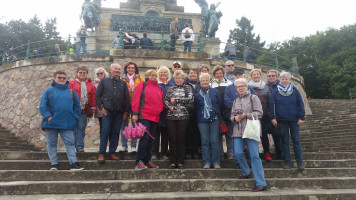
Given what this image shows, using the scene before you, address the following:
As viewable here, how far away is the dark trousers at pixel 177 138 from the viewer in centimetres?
446

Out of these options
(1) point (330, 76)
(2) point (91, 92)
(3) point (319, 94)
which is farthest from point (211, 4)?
(3) point (319, 94)

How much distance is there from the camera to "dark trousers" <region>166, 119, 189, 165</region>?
4457mm

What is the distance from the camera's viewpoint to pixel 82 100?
549cm

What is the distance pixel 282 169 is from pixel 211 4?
12923mm

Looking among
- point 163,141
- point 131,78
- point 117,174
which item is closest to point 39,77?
point 131,78

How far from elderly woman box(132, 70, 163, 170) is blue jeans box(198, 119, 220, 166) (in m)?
0.86

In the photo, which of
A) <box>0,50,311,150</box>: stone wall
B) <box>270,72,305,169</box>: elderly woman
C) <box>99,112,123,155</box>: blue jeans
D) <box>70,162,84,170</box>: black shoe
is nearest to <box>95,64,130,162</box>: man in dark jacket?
<box>99,112,123,155</box>: blue jeans

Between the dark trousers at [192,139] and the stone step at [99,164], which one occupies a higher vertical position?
the dark trousers at [192,139]

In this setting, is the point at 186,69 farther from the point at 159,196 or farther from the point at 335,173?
the point at 159,196

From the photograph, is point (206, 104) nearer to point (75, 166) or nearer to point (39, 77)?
point (75, 166)

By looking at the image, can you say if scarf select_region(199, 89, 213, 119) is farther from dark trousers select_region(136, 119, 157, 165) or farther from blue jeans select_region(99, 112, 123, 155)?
blue jeans select_region(99, 112, 123, 155)

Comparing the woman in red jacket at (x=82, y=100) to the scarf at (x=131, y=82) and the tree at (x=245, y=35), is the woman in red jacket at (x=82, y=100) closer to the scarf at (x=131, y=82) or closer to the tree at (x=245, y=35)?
the scarf at (x=131, y=82)

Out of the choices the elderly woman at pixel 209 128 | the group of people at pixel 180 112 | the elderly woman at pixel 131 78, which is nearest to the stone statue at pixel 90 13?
the elderly woman at pixel 131 78

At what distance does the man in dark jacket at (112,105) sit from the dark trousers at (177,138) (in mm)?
994
